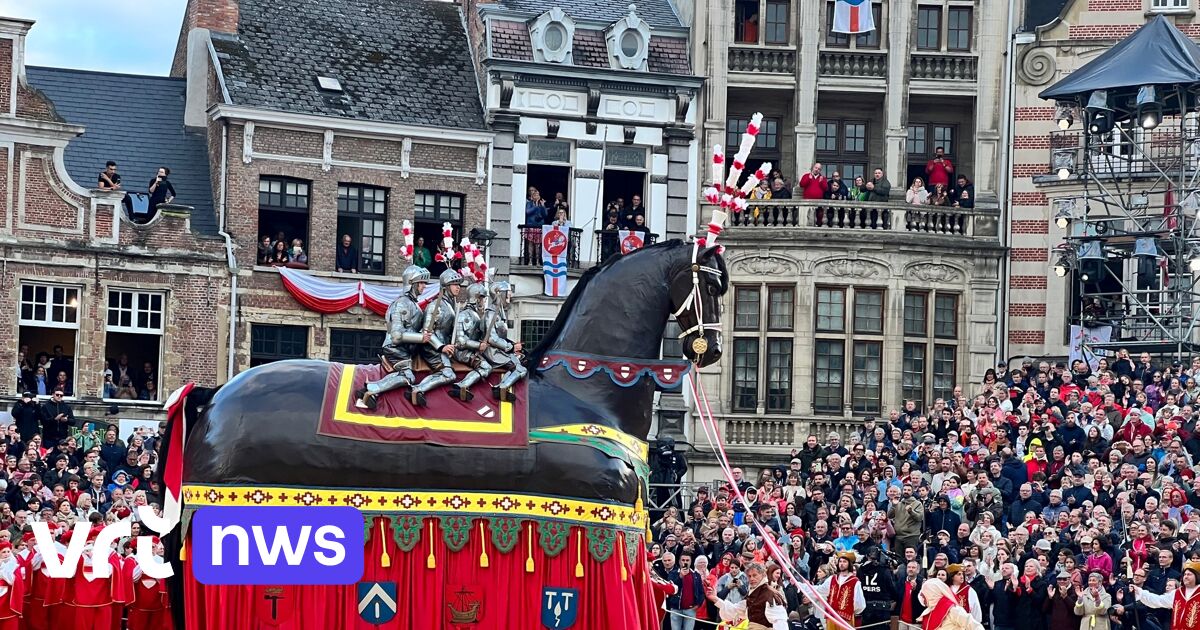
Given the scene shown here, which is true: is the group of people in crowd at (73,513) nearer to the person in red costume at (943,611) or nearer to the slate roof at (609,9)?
the person in red costume at (943,611)

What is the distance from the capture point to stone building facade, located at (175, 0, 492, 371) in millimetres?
38438

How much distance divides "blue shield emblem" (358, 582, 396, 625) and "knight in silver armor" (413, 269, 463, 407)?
1.73 meters

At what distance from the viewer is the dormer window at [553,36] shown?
40094 mm

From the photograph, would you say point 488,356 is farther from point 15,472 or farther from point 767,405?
point 767,405

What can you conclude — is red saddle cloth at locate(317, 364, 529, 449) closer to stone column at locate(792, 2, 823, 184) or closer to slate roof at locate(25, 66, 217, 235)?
slate roof at locate(25, 66, 217, 235)

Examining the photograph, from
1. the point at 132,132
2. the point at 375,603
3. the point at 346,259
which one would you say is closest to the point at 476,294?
the point at 375,603

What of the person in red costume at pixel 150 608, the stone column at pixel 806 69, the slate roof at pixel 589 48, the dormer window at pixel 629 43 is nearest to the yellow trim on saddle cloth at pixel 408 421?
the person in red costume at pixel 150 608

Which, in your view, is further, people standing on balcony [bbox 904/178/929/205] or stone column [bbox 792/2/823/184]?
stone column [bbox 792/2/823/184]

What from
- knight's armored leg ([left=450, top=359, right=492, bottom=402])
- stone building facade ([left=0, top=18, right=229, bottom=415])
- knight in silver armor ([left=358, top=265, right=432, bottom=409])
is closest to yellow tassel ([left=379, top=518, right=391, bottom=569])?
knight in silver armor ([left=358, top=265, right=432, bottom=409])

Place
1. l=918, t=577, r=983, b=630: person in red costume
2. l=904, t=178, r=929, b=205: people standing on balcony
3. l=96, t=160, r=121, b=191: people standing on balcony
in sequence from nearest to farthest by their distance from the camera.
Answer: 1. l=918, t=577, r=983, b=630: person in red costume
2. l=96, t=160, r=121, b=191: people standing on balcony
3. l=904, t=178, r=929, b=205: people standing on balcony

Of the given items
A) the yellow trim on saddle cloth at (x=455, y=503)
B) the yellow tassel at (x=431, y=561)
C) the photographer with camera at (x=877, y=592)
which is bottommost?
the photographer with camera at (x=877, y=592)

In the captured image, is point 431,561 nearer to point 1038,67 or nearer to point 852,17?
point 852,17

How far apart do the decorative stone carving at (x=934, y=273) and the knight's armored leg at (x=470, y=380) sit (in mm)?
20228

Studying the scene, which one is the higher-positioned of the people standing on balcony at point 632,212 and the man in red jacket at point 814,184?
the man in red jacket at point 814,184
